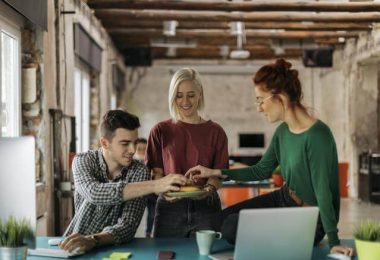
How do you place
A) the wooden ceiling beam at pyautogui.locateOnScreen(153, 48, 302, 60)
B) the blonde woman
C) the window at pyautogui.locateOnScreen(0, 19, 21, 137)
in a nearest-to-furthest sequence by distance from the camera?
the blonde woman
the window at pyautogui.locateOnScreen(0, 19, 21, 137)
the wooden ceiling beam at pyautogui.locateOnScreen(153, 48, 302, 60)

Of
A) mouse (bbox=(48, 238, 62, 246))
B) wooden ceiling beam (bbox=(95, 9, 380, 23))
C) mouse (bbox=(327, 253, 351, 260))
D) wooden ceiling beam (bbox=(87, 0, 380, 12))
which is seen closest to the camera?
mouse (bbox=(327, 253, 351, 260))

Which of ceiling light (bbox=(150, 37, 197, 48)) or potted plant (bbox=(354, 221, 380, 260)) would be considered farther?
ceiling light (bbox=(150, 37, 197, 48))

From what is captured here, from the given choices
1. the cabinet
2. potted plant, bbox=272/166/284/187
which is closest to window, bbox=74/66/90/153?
potted plant, bbox=272/166/284/187

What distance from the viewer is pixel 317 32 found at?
1040 cm

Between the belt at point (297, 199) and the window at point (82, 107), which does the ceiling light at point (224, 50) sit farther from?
the belt at point (297, 199)

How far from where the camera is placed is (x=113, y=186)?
2.43 m

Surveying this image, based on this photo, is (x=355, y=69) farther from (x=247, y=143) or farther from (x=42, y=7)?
(x=42, y=7)

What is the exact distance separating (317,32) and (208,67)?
3667mm

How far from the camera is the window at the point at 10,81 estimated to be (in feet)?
14.1

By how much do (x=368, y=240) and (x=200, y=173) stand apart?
106 cm

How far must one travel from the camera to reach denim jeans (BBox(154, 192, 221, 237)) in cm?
290

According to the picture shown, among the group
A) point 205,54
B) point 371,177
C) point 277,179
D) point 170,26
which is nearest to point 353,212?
point 371,177

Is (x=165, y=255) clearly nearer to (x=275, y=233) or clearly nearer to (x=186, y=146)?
(x=275, y=233)

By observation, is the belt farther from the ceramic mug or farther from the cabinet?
the cabinet
